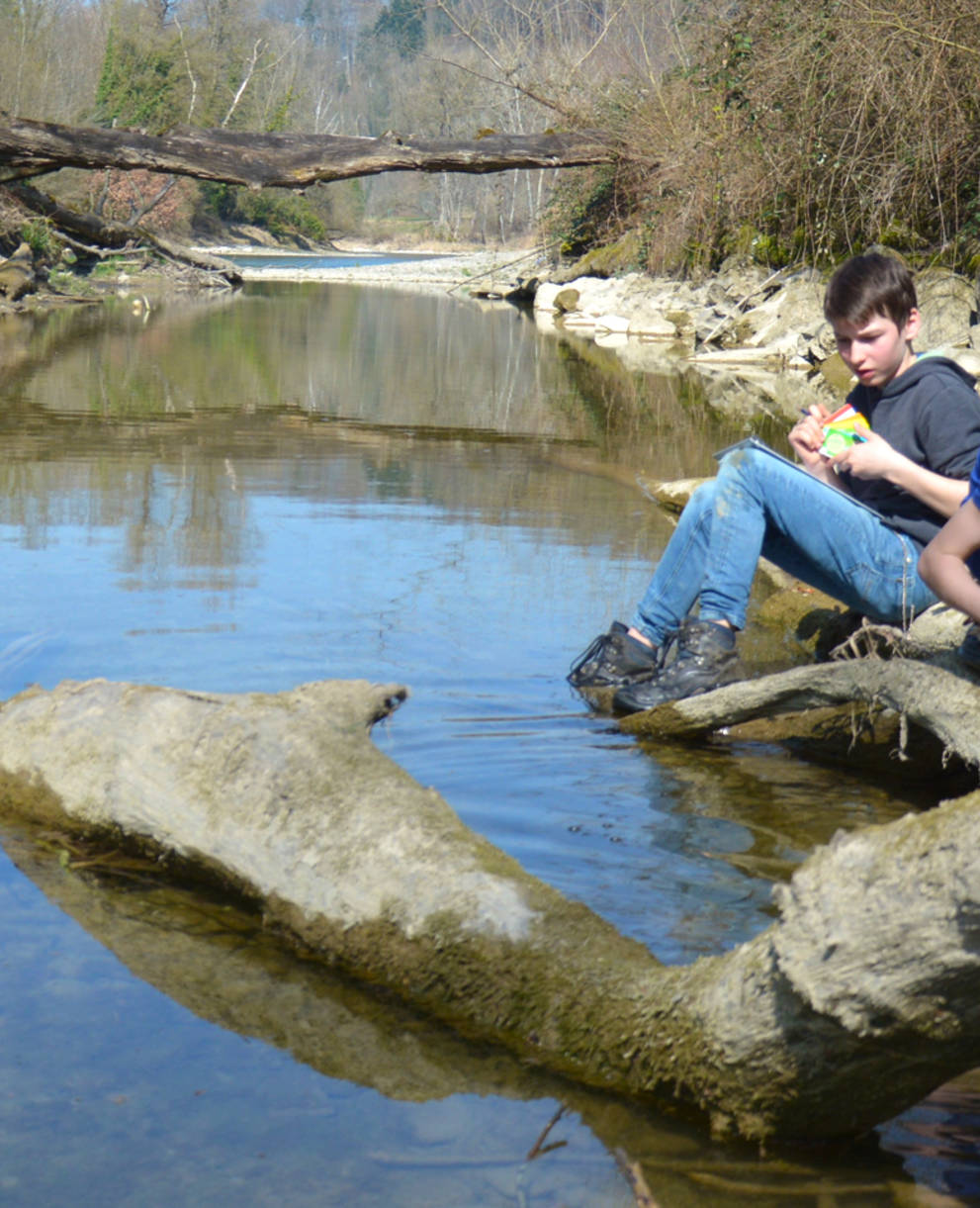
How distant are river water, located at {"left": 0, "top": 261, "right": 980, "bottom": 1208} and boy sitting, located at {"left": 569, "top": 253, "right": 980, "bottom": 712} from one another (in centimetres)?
31

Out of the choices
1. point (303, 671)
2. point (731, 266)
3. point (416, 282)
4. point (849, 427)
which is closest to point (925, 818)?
point (849, 427)

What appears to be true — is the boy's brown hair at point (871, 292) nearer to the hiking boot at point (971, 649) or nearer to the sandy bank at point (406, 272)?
the hiking boot at point (971, 649)

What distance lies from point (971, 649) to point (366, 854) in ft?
5.87

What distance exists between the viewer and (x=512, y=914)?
2.44m

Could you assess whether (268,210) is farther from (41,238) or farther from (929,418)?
(929,418)

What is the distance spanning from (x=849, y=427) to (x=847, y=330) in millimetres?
266

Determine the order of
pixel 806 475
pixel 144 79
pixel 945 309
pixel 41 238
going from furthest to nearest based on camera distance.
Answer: pixel 144 79
pixel 41 238
pixel 945 309
pixel 806 475

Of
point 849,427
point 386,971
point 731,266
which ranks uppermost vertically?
point 731,266

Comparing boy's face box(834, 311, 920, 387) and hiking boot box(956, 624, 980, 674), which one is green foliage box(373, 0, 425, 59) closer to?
boy's face box(834, 311, 920, 387)

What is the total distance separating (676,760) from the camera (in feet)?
12.7

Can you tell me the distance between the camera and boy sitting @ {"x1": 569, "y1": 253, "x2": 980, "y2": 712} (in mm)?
3742

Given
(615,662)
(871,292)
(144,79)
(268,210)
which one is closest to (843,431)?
(871,292)

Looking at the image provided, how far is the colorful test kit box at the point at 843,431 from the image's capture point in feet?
12.5

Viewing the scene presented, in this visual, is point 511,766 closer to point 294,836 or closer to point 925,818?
point 294,836
